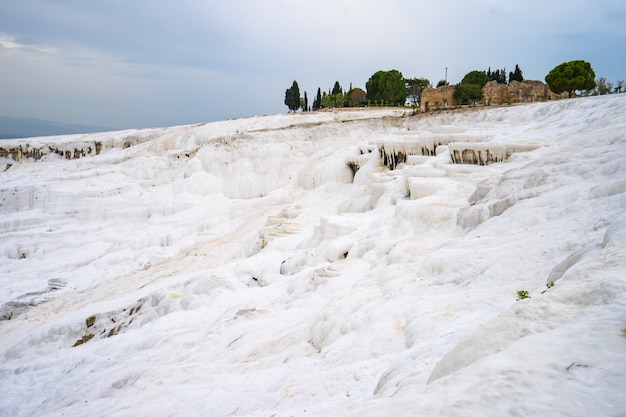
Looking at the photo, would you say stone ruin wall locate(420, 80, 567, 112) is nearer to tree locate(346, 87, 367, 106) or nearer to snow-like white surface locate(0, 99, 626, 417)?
snow-like white surface locate(0, 99, 626, 417)

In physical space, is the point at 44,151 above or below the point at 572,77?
below

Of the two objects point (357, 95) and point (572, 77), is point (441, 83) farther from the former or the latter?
point (572, 77)

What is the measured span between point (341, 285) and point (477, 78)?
38963 mm

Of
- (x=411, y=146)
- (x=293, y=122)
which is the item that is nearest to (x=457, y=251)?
(x=411, y=146)

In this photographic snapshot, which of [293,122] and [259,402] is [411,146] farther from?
[259,402]

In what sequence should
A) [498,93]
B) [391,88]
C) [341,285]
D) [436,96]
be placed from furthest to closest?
[391,88] → [436,96] → [498,93] → [341,285]

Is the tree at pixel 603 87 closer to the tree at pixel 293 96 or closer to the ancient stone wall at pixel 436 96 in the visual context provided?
the ancient stone wall at pixel 436 96

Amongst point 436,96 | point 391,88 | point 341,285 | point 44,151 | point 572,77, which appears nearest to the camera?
point 341,285

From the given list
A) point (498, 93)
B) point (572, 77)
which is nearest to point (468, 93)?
point (498, 93)

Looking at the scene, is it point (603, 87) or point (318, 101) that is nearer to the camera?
point (603, 87)

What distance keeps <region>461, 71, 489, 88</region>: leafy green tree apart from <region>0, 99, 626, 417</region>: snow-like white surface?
17.5 m

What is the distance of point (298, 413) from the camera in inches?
191

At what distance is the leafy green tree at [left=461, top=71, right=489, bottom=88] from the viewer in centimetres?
4319

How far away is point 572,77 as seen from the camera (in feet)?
99.7
